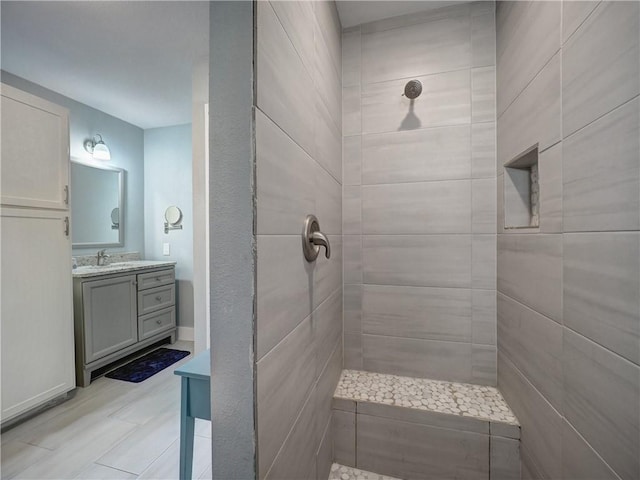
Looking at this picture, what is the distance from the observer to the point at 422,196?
5.09ft

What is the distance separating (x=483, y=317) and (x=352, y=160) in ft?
3.70

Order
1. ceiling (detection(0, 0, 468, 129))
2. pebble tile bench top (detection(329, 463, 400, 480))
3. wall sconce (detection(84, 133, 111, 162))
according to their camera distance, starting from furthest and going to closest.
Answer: wall sconce (detection(84, 133, 111, 162)), ceiling (detection(0, 0, 468, 129)), pebble tile bench top (detection(329, 463, 400, 480))

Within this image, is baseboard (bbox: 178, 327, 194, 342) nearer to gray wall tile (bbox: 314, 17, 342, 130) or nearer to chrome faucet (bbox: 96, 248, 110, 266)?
chrome faucet (bbox: 96, 248, 110, 266)

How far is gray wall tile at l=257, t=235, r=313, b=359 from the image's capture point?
64 centimetres

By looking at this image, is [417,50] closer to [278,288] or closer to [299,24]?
[299,24]

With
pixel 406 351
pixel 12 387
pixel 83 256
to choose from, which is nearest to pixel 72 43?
pixel 83 256

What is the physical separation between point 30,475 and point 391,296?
202cm

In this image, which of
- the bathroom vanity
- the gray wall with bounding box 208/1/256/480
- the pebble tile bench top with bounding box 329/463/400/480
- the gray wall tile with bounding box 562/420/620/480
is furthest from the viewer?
the bathroom vanity

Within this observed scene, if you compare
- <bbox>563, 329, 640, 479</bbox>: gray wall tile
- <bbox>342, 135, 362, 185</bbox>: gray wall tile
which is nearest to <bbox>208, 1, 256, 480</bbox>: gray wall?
<bbox>563, 329, 640, 479</bbox>: gray wall tile

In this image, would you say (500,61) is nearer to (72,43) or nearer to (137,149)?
(72,43)

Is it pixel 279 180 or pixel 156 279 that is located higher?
pixel 279 180

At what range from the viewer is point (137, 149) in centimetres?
326

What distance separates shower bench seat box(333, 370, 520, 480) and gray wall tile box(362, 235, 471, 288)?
0.57 metres

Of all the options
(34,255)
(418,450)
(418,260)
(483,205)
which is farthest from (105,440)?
(483,205)
